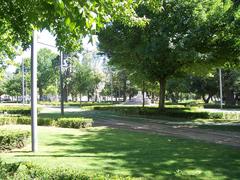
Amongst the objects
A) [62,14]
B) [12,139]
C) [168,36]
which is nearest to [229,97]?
[168,36]

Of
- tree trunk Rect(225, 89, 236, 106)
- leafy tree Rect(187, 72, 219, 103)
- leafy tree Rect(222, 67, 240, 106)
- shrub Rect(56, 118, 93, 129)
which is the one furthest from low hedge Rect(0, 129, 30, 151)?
leafy tree Rect(187, 72, 219, 103)

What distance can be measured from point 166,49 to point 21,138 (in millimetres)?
15820

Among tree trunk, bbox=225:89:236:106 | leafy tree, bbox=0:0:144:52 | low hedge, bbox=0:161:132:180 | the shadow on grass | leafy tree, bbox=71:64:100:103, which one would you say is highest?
leafy tree, bbox=71:64:100:103

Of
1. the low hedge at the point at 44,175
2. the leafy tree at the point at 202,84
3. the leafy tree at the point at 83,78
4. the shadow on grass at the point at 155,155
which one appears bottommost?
the shadow on grass at the point at 155,155

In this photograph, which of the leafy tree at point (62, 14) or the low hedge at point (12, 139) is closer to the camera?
the leafy tree at point (62, 14)

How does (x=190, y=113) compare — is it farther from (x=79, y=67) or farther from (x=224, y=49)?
(x=79, y=67)

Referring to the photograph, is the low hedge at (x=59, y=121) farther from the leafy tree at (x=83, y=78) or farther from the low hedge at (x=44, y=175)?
the leafy tree at (x=83, y=78)

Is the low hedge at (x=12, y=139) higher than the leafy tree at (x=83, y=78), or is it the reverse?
the leafy tree at (x=83, y=78)

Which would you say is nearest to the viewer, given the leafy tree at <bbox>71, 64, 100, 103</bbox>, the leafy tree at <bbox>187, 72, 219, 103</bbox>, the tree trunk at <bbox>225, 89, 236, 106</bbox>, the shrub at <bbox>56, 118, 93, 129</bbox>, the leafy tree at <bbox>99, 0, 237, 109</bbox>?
the shrub at <bbox>56, 118, 93, 129</bbox>

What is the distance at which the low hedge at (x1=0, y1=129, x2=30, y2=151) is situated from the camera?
532 inches

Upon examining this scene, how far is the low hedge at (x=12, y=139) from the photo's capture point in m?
13.5

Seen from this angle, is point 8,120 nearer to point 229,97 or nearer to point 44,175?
point 44,175

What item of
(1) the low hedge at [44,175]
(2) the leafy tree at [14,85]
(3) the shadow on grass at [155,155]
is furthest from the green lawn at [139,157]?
(2) the leafy tree at [14,85]

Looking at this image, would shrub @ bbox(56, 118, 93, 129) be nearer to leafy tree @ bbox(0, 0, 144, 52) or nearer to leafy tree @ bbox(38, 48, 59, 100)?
leafy tree @ bbox(0, 0, 144, 52)
